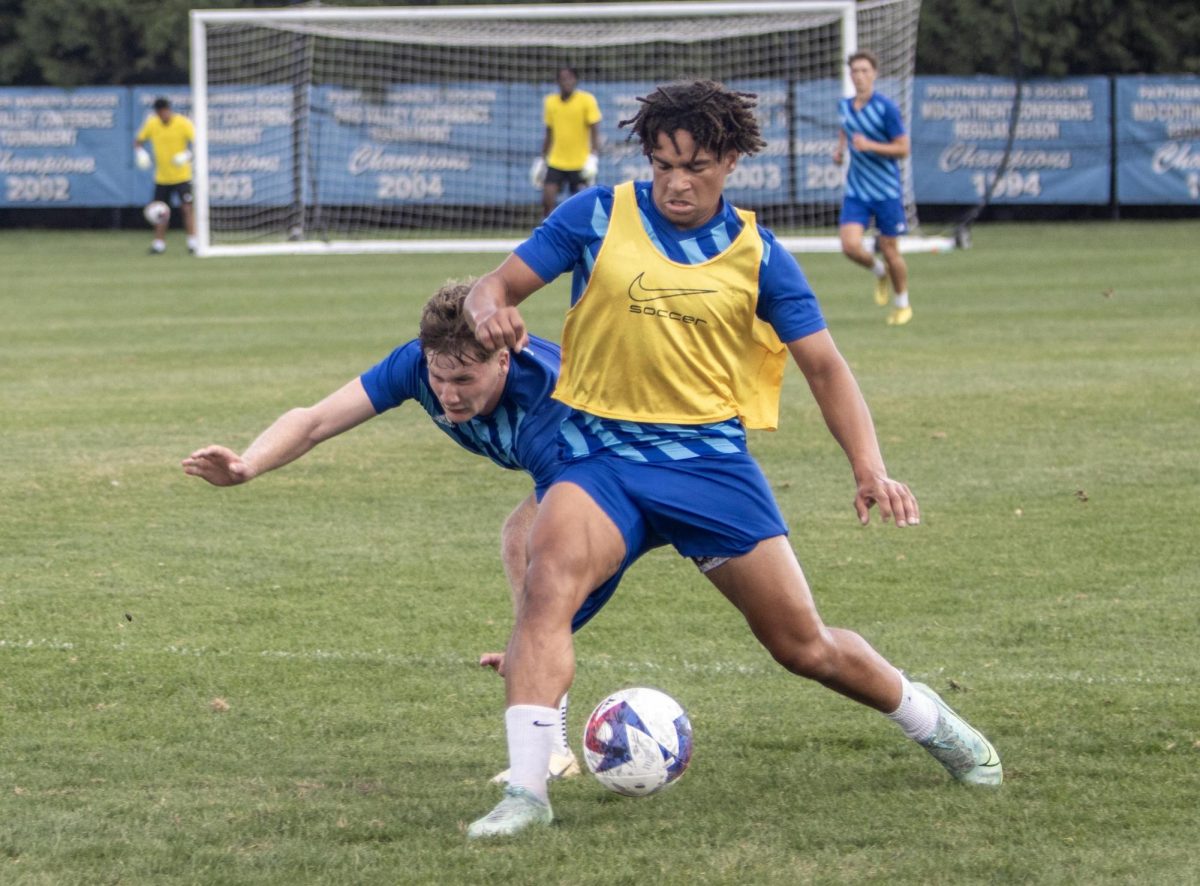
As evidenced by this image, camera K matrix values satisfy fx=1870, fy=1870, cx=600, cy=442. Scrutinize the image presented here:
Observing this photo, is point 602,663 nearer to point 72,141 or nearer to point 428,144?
point 428,144

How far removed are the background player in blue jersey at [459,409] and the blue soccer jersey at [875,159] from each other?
38.0ft

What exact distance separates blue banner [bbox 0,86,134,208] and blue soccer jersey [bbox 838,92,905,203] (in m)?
17.9

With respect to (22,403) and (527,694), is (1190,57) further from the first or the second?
(527,694)

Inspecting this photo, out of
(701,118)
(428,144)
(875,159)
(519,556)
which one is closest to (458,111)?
(428,144)

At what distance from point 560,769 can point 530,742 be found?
1.96 feet

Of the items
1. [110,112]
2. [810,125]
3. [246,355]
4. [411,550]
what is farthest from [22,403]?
[110,112]

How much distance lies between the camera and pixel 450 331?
4.54m

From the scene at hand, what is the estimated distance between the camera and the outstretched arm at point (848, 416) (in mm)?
4402

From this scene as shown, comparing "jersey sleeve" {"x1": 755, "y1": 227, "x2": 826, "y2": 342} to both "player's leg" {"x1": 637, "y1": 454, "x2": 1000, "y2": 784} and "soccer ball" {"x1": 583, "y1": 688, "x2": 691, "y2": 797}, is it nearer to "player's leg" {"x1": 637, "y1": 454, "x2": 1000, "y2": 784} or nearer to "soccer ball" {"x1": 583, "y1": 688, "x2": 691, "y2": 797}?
"player's leg" {"x1": 637, "y1": 454, "x2": 1000, "y2": 784}

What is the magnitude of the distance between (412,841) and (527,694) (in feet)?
1.41

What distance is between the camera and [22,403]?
11664mm

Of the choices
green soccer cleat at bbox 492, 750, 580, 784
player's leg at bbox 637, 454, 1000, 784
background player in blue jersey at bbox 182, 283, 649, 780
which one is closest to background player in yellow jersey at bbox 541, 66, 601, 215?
background player in blue jersey at bbox 182, 283, 649, 780

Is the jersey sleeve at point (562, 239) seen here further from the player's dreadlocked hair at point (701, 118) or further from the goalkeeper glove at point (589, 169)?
the goalkeeper glove at point (589, 169)

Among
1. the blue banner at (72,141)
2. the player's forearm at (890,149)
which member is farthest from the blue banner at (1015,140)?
the player's forearm at (890,149)
